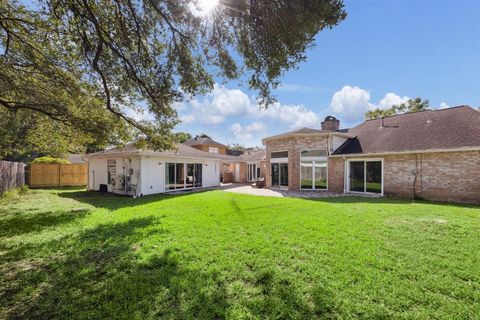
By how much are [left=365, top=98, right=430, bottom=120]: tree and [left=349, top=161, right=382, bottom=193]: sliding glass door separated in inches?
694

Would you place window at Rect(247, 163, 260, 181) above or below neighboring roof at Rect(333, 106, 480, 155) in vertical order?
below

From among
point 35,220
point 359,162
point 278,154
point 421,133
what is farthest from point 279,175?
point 35,220

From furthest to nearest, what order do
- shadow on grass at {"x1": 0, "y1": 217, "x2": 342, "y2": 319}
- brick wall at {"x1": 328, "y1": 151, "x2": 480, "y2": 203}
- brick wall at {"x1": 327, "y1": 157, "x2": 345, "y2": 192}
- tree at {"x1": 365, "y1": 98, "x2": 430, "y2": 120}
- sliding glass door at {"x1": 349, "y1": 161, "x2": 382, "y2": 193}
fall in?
tree at {"x1": 365, "y1": 98, "x2": 430, "y2": 120}, brick wall at {"x1": 327, "y1": 157, "x2": 345, "y2": 192}, sliding glass door at {"x1": 349, "y1": 161, "x2": 382, "y2": 193}, brick wall at {"x1": 328, "y1": 151, "x2": 480, "y2": 203}, shadow on grass at {"x1": 0, "y1": 217, "x2": 342, "y2": 319}

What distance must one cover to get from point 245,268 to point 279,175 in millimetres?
15218

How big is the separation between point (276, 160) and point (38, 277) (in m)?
16.6

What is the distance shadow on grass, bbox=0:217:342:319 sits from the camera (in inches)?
124

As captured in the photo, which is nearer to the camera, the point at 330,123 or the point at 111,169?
the point at 111,169

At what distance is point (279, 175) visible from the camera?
19219mm

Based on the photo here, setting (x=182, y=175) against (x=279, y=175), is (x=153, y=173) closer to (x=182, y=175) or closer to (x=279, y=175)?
(x=182, y=175)

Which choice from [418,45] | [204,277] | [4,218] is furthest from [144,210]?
[418,45]

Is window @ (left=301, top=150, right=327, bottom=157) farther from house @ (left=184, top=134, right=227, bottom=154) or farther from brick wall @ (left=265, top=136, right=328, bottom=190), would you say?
house @ (left=184, top=134, right=227, bottom=154)

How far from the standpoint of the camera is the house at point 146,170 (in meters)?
15.5

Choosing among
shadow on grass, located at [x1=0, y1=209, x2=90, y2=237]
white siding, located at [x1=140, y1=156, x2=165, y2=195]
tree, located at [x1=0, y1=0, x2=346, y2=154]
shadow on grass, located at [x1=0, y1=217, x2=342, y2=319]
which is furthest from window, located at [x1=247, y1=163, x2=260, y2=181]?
shadow on grass, located at [x1=0, y1=217, x2=342, y2=319]

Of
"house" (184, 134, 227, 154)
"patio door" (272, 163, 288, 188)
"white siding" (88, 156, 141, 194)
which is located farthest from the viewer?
"house" (184, 134, 227, 154)
